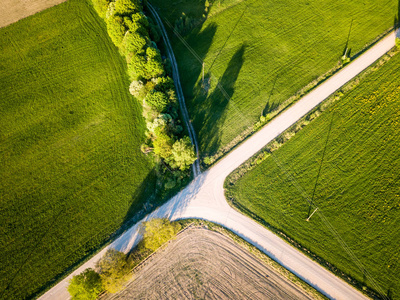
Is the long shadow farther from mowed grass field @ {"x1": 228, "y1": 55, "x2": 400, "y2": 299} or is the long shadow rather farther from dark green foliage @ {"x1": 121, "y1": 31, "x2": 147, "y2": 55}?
dark green foliage @ {"x1": 121, "y1": 31, "x2": 147, "y2": 55}

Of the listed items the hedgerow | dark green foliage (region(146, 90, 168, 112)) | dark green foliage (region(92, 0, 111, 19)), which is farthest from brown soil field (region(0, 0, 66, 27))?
dark green foliage (region(146, 90, 168, 112))

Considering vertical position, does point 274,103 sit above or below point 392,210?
above

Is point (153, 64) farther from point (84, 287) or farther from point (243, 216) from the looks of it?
point (84, 287)

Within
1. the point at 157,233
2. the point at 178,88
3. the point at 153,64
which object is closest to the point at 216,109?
the point at 178,88

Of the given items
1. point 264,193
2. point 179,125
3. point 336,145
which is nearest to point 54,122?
point 179,125

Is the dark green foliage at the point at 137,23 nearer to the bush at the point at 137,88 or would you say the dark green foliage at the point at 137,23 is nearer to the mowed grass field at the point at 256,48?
the mowed grass field at the point at 256,48

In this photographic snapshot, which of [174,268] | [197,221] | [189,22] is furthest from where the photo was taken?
[189,22]

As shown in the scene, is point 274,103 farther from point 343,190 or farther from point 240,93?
point 343,190
